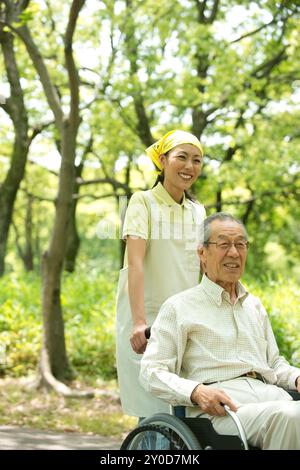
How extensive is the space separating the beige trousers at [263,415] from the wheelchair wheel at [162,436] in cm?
18

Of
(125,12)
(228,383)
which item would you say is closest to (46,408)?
(228,383)

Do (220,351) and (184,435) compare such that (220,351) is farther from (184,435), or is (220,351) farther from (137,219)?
(137,219)

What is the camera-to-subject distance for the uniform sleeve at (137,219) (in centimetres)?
374

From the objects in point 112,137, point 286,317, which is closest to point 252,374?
point 286,317

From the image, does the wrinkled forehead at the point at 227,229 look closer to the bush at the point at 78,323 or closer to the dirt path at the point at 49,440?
the dirt path at the point at 49,440

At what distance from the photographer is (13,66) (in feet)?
35.4

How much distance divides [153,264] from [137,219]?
0.72 ft

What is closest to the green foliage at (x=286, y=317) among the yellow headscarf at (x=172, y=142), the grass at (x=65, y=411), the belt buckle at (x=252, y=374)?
the grass at (x=65, y=411)

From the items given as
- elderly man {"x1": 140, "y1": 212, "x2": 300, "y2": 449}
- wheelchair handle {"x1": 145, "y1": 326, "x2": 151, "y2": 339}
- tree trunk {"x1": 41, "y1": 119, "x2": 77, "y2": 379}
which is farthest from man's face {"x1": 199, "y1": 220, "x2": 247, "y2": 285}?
tree trunk {"x1": 41, "y1": 119, "x2": 77, "y2": 379}

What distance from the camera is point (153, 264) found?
12.4 ft

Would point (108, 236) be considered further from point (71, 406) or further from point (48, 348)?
point (48, 348)

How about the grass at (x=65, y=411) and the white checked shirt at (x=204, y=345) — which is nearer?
the white checked shirt at (x=204, y=345)

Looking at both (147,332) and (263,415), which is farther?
(147,332)

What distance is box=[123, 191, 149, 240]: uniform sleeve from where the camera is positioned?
3.74 m
